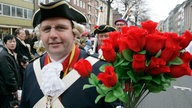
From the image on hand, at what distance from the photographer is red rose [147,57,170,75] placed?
1.29 m

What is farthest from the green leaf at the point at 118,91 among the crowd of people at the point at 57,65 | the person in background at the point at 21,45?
the person in background at the point at 21,45

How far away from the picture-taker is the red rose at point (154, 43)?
4.24 ft

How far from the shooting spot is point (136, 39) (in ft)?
4.23

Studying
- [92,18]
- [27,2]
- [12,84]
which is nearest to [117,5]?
[27,2]

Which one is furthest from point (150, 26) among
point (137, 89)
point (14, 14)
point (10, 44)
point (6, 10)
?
point (14, 14)

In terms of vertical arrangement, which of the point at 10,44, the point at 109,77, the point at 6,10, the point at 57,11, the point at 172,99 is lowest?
the point at 172,99

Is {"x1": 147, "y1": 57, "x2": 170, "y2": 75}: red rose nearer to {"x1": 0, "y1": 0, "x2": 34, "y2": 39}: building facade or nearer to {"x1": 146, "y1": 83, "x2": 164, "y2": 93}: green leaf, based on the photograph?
{"x1": 146, "y1": 83, "x2": 164, "y2": 93}: green leaf

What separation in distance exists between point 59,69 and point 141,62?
954 millimetres

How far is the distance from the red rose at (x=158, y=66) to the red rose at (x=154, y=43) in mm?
47

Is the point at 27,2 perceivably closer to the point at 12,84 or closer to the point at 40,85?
the point at 12,84

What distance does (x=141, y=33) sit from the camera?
128 cm

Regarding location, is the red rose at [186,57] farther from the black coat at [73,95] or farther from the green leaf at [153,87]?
the black coat at [73,95]

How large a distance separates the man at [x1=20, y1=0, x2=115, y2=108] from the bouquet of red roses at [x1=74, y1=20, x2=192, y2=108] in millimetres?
599

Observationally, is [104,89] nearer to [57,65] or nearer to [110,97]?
[110,97]
